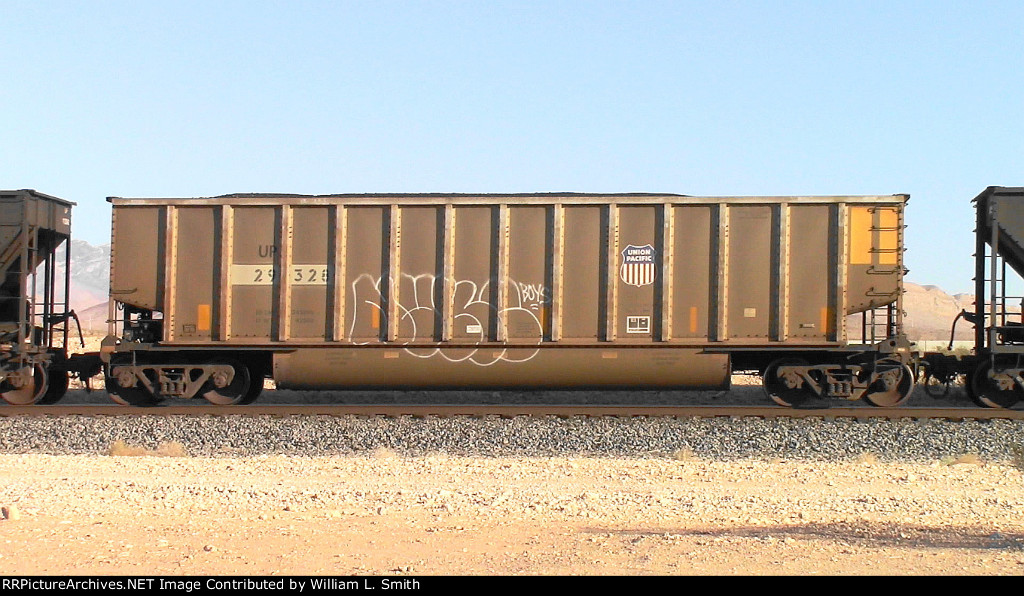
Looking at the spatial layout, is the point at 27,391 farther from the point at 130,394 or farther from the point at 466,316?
the point at 466,316

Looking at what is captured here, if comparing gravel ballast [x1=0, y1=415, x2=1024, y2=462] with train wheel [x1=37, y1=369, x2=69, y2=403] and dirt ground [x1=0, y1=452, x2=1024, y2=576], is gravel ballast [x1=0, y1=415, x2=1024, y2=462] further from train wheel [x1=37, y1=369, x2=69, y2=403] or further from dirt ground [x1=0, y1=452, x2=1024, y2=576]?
train wheel [x1=37, y1=369, x2=69, y2=403]

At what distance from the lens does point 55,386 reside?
49.9 feet

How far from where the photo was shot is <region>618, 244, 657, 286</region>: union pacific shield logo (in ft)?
45.6

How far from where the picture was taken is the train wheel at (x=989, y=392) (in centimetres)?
1402

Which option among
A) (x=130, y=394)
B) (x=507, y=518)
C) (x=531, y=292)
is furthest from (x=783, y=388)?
(x=130, y=394)

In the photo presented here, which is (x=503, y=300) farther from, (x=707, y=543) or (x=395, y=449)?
(x=707, y=543)

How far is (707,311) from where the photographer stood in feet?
45.5

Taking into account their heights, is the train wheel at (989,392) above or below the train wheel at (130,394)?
above

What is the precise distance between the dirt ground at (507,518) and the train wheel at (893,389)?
152 inches

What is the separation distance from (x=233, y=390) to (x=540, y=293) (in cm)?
533

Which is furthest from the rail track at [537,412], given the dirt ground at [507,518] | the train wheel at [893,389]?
the dirt ground at [507,518]

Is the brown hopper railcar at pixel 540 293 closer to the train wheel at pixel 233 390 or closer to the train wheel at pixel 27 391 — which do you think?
the train wheel at pixel 233 390
